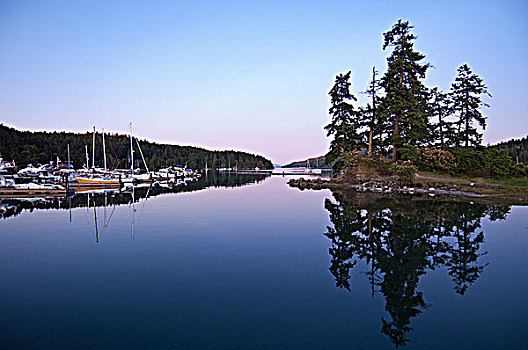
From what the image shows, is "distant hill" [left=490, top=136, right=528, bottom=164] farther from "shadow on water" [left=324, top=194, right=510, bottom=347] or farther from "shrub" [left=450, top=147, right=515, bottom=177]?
"shadow on water" [left=324, top=194, right=510, bottom=347]

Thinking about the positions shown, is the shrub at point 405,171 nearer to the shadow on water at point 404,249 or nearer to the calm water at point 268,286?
the shadow on water at point 404,249

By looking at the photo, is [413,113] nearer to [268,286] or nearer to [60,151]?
[268,286]

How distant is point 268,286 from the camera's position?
902 cm

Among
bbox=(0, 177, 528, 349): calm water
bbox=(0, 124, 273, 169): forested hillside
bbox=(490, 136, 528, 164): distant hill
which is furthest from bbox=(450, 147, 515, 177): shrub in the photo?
bbox=(490, 136, 528, 164): distant hill

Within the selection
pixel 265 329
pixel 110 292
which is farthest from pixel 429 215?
pixel 110 292

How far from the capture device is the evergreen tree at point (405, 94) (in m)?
40.4

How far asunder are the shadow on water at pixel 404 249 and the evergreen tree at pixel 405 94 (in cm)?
2007

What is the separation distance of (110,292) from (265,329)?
4.65m

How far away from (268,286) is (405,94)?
39.8 m

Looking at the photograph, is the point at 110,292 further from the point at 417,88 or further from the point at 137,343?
the point at 417,88

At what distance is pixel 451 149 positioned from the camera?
40.7 metres

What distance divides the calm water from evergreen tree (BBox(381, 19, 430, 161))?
24902 mm

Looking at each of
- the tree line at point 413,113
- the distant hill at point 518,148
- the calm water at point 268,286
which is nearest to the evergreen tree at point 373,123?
the tree line at point 413,113

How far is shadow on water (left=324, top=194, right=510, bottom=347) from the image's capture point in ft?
26.6
